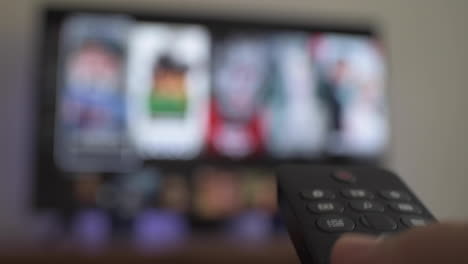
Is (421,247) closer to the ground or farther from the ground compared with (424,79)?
closer to the ground

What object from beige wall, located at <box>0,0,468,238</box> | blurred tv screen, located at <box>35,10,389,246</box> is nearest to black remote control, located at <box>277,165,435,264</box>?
blurred tv screen, located at <box>35,10,389,246</box>

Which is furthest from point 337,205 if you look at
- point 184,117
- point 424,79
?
point 424,79

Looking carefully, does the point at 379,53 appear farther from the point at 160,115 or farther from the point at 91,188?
the point at 91,188

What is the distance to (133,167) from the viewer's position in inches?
41.7

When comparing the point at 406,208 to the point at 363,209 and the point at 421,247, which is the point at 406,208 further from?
the point at 421,247

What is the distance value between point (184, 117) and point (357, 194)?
2.42 feet

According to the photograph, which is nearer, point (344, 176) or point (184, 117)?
point (344, 176)

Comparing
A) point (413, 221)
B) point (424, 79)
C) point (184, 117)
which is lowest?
point (413, 221)

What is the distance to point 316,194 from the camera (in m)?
0.35

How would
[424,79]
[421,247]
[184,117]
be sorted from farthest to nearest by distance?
[424,79] → [184,117] → [421,247]

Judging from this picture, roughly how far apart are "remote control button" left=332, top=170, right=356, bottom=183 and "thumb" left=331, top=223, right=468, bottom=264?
16cm

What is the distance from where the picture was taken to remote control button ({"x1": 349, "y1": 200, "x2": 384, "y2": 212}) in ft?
1.11

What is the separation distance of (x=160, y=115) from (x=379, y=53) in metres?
0.48

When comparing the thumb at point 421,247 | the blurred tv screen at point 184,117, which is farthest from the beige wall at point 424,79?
the thumb at point 421,247
